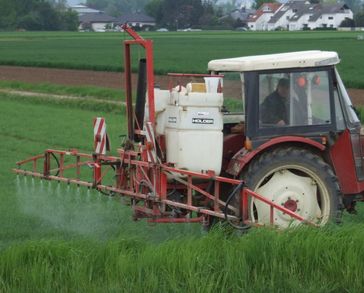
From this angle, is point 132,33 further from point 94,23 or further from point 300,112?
point 94,23

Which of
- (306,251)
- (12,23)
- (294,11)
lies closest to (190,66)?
(306,251)

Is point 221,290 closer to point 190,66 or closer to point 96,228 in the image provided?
point 96,228

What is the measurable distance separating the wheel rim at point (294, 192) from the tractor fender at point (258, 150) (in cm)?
24

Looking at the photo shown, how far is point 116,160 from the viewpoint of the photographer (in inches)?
342

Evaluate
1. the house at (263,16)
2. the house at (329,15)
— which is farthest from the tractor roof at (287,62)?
the house at (263,16)

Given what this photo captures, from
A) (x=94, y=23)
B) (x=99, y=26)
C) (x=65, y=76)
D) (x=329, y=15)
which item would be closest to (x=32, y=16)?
(x=94, y=23)

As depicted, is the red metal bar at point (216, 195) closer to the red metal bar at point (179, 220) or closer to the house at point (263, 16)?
the red metal bar at point (179, 220)

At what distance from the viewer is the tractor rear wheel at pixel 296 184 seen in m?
7.94

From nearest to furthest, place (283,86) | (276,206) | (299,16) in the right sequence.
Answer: (276,206)
(283,86)
(299,16)

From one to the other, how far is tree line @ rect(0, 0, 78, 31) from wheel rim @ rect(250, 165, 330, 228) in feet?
395

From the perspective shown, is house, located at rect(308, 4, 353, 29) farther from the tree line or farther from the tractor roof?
the tractor roof

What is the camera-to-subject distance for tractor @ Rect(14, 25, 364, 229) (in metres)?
7.95

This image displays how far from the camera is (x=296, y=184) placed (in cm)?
805

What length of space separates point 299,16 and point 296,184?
14267cm
